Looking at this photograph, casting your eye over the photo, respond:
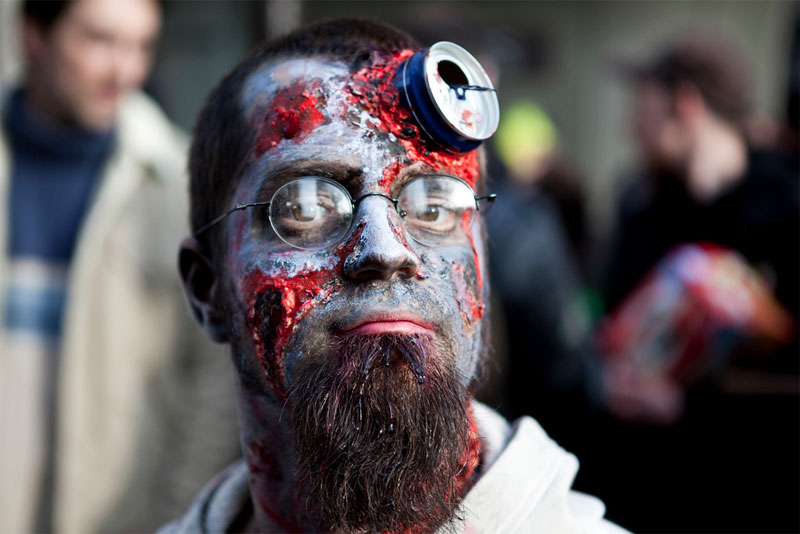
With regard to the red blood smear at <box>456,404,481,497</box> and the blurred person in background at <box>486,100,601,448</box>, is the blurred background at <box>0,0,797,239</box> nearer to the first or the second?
the blurred person in background at <box>486,100,601,448</box>

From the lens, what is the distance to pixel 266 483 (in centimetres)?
170

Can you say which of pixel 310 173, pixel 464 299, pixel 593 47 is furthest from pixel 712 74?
pixel 593 47

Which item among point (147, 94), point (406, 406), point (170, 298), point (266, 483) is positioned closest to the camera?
point (406, 406)

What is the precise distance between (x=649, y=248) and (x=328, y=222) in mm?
2708

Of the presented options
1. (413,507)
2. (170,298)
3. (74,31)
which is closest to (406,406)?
(413,507)

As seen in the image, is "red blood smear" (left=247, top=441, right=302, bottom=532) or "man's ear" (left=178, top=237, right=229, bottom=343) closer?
"red blood smear" (left=247, top=441, right=302, bottom=532)

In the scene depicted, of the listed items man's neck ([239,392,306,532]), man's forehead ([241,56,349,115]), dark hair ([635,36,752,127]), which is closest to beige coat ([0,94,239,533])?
man's neck ([239,392,306,532])

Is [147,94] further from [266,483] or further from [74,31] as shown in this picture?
[266,483]

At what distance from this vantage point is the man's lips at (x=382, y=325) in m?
1.47

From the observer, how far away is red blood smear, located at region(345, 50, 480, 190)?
5.25 feet

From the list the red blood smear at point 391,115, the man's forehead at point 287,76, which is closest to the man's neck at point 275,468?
the red blood smear at point 391,115

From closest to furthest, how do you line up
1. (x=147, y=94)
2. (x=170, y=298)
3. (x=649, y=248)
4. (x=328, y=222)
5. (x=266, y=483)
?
1. (x=328, y=222)
2. (x=266, y=483)
3. (x=170, y=298)
4. (x=649, y=248)
5. (x=147, y=94)

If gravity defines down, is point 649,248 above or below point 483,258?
below

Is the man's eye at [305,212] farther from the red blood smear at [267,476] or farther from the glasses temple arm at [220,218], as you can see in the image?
the red blood smear at [267,476]
